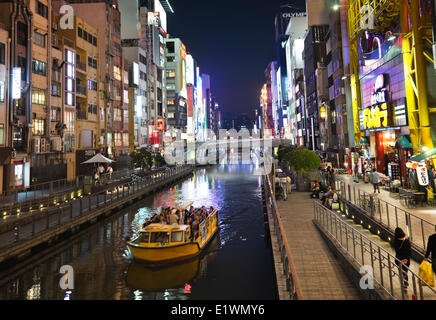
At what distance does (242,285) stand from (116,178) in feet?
103

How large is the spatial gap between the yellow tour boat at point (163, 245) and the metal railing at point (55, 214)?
6.37 m

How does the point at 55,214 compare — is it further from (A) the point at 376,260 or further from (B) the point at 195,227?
(A) the point at 376,260

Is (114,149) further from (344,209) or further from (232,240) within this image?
(344,209)

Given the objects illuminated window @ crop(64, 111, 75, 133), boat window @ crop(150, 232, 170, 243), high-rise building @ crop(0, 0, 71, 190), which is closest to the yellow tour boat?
boat window @ crop(150, 232, 170, 243)

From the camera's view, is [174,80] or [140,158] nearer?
[140,158]

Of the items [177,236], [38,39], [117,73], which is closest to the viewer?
[177,236]

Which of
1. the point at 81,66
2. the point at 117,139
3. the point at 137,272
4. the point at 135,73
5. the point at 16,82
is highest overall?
the point at 135,73

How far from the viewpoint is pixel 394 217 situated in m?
15.1

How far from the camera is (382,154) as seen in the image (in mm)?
32812

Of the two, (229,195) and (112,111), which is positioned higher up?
(112,111)

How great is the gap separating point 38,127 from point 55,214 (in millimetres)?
18981

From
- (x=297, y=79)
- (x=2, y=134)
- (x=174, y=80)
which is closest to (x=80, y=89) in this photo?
(x=2, y=134)

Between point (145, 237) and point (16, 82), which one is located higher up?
point (16, 82)
